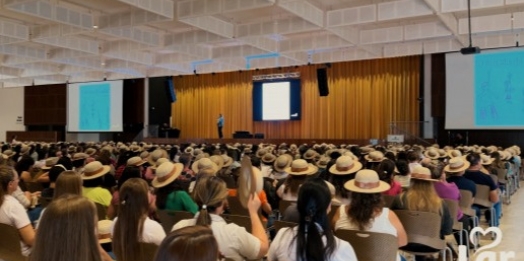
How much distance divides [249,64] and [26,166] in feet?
48.9

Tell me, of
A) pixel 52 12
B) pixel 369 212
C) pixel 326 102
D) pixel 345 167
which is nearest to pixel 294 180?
pixel 345 167

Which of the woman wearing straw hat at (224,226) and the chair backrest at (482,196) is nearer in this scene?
the woman wearing straw hat at (224,226)

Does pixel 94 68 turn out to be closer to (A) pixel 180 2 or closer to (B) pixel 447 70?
(A) pixel 180 2

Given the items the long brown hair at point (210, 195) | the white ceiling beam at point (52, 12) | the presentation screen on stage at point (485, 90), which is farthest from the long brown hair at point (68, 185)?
the presentation screen on stage at point (485, 90)

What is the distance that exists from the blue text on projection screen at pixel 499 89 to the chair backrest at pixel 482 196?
11.5 metres

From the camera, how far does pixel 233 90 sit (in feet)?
86.4

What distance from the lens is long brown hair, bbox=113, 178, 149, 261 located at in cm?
302

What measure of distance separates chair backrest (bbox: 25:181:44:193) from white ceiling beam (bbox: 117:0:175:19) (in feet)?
19.0

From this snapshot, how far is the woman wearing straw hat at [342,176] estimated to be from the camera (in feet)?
15.6

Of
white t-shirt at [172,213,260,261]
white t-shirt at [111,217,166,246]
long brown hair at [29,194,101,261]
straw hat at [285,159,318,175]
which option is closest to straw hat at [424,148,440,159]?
straw hat at [285,159,318,175]

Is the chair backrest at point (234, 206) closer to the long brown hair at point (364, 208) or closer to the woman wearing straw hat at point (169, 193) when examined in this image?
the woman wearing straw hat at point (169, 193)

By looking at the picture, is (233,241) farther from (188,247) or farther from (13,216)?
(13,216)

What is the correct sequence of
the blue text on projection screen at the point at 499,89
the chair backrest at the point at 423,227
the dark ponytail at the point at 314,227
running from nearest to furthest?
the dark ponytail at the point at 314,227
the chair backrest at the point at 423,227
the blue text on projection screen at the point at 499,89

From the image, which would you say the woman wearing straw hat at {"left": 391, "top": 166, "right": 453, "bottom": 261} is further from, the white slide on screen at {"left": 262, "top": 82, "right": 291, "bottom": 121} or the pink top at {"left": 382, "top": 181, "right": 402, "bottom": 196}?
the white slide on screen at {"left": 262, "top": 82, "right": 291, "bottom": 121}
